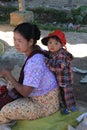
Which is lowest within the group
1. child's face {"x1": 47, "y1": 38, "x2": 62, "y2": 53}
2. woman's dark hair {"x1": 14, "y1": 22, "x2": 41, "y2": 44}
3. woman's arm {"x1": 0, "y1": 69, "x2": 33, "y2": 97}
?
woman's arm {"x1": 0, "y1": 69, "x2": 33, "y2": 97}

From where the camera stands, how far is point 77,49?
22.5ft

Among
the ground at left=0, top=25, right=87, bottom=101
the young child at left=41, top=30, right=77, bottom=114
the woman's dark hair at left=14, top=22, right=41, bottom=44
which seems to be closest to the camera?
the woman's dark hair at left=14, top=22, right=41, bottom=44

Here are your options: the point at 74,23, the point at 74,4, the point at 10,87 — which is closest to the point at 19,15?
the point at 74,23

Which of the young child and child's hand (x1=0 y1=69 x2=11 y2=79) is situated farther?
the young child

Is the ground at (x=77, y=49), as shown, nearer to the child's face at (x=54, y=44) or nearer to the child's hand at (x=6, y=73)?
the child's face at (x=54, y=44)

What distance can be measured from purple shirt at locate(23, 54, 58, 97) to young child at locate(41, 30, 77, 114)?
0.07 meters

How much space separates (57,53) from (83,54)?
301cm

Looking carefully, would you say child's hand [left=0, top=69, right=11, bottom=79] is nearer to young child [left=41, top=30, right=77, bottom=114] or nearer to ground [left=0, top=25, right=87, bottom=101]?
young child [left=41, top=30, right=77, bottom=114]

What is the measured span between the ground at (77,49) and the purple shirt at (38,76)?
1.21m

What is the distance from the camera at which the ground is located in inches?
191

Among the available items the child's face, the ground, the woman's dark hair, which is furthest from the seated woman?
the ground

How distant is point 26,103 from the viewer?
3.40 metres

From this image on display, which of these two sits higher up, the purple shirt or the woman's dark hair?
the woman's dark hair

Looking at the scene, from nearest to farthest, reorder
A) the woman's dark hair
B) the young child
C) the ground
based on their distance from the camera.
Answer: the woman's dark hair < the young child < the ground
